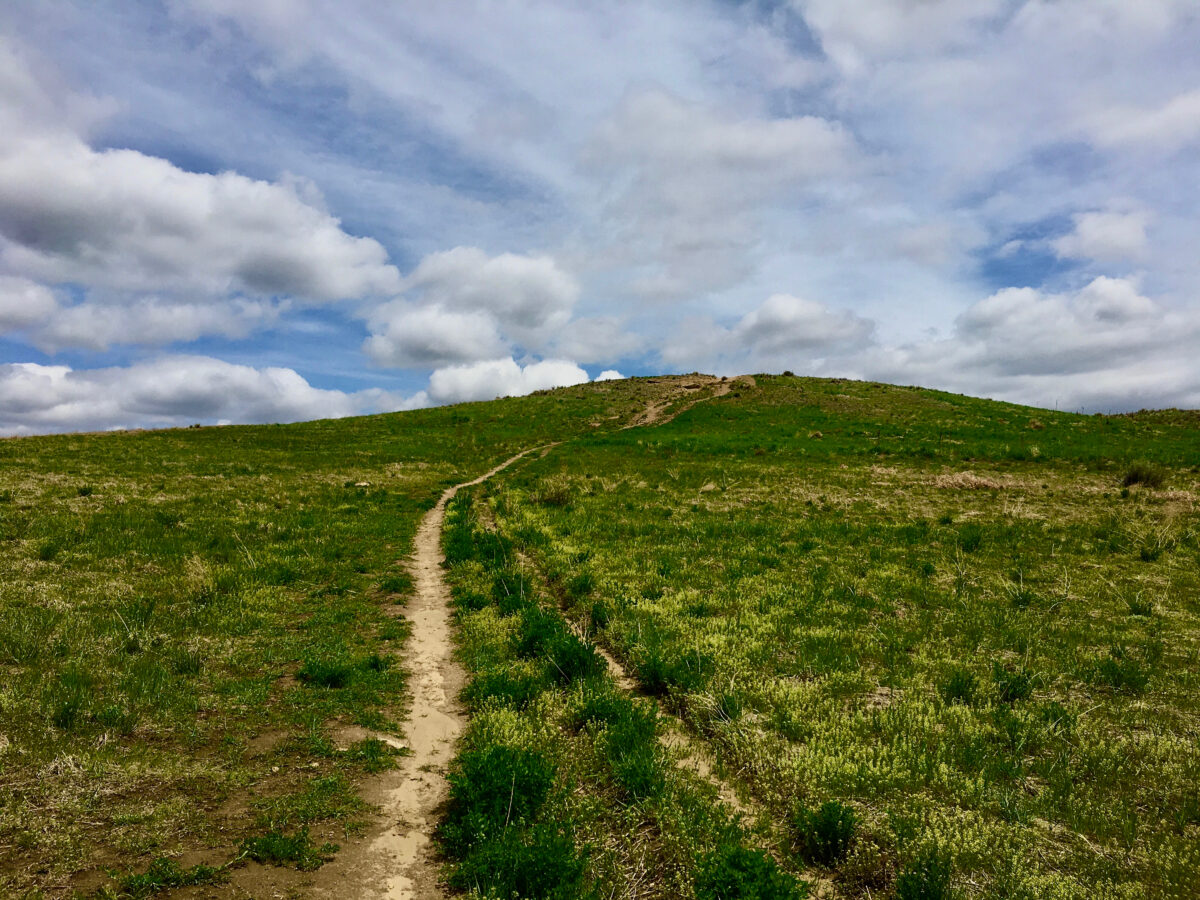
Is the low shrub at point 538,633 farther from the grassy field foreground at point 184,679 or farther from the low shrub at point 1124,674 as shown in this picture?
the low shrub at point 1124,674

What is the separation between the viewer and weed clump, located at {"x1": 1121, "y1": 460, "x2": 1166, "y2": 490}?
29.8 metres

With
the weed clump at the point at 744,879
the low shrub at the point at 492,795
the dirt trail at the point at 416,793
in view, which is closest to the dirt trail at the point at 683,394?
the dirt trail at the point at 416,793

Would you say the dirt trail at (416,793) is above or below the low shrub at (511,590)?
below

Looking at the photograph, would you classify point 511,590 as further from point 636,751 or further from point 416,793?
point 636,751

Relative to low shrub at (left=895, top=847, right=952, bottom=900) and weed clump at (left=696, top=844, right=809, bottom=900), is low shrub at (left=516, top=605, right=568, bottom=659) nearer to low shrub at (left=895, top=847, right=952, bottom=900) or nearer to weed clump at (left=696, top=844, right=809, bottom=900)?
weed clump at (left=696, top=844, right=809, bottom=900)

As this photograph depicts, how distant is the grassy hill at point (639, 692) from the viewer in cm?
614

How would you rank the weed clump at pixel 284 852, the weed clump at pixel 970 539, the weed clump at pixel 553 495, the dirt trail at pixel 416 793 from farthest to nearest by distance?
the weed clump at pixel 553 495
the weed clump at pixel 970 539
the weed clump at pixel 284 852
the dirt trail at pixel 416 793

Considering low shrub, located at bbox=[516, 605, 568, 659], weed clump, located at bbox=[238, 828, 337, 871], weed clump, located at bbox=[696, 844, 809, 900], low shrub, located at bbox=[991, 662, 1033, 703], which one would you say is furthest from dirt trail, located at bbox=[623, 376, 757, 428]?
weed clump, located at bbox=[696, 844, 809, 900]

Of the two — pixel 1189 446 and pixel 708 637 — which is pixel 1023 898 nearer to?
pixel 708 637

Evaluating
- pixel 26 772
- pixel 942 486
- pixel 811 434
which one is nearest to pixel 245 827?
pixel 26 772

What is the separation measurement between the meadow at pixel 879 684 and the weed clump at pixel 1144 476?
125 inches

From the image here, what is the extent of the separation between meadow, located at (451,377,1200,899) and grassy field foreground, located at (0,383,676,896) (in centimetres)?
229

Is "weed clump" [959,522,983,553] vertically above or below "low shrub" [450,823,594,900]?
above

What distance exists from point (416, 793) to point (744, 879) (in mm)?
4402
